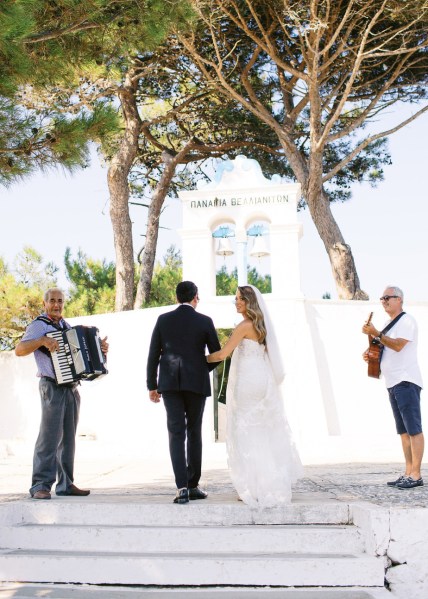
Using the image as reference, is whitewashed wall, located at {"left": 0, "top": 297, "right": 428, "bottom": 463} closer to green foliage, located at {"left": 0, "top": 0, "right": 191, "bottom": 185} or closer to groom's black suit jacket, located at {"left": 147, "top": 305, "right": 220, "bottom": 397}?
green foliage, located at {"left": 0, "top": 0, "right": 191, "bottom": 185}

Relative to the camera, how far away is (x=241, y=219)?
Answer: 1273 cm

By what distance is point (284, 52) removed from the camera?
646 inches

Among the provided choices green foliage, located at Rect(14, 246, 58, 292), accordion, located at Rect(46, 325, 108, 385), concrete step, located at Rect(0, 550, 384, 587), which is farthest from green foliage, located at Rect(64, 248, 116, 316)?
concrete step, located at Rect(0, 550, 384, 587)

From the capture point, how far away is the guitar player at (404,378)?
548cm

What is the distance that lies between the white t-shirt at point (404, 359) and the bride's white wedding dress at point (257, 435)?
1.06 meters

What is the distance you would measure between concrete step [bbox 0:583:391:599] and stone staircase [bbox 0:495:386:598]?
0.05 m

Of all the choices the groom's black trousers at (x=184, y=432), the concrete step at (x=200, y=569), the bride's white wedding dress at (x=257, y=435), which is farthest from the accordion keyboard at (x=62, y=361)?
the concrete step at (x=200, y=569)

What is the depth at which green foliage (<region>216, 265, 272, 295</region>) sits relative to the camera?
19.5 m

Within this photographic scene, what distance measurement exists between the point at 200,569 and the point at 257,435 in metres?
1.11

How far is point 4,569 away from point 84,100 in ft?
42.7

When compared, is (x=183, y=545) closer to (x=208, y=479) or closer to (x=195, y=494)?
(x=195, y=494)

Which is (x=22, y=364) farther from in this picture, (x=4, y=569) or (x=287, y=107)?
(x=4, y=569)

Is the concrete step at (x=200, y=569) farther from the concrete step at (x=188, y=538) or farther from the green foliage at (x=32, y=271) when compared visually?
the green foliage at (x=32, y=271)

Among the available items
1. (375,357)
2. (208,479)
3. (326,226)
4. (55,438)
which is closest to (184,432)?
(55,438)
